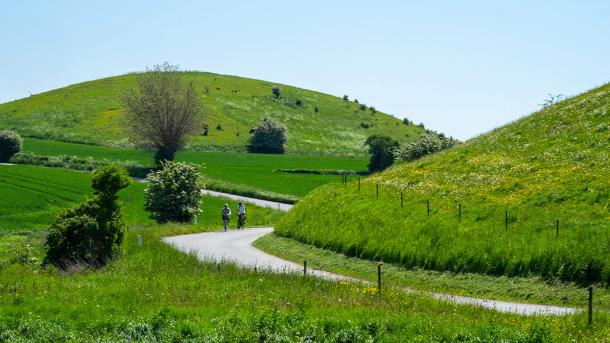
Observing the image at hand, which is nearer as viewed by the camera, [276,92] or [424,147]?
[424,147]

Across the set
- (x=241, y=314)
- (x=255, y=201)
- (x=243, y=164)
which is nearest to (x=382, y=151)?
(x=243, y=164)

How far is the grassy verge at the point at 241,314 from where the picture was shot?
17.6 metres

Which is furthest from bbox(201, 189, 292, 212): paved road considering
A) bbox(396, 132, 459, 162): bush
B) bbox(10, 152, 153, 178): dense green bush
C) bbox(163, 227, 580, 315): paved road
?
bbox(10, 152, 153, 178): dense green bush

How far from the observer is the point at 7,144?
9944 cm

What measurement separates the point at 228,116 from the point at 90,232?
12263cm

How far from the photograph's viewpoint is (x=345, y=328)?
1802 cm

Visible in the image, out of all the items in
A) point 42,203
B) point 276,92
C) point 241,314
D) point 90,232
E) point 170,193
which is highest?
point 276,92

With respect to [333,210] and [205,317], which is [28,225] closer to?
[333,210]

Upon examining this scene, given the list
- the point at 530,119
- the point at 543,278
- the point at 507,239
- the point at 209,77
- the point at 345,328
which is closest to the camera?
the point at 345,328

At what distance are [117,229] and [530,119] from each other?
36.2 metres

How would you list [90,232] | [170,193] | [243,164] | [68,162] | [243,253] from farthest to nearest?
[243,164], [68,162], [170,193], [243,253], [90,232]

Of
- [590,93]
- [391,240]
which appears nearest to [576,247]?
[391,240]

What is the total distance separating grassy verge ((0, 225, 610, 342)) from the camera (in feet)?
57.9

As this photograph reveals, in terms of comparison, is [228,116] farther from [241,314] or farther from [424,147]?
[241,314]
